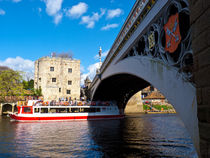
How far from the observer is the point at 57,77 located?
5234cm

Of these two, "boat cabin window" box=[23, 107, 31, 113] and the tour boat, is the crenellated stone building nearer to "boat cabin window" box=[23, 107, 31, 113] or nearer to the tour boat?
the tour boat

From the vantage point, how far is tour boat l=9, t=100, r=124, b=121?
104 ft

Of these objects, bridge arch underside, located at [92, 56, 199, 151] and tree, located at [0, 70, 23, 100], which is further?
tree, located at [0, 70, 23, 100]

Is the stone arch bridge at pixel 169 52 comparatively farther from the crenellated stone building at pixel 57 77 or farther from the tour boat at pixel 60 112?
the crenellated stone building at pixel 57 77

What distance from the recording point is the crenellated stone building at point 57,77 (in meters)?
51.1

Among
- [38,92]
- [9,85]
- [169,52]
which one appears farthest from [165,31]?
[9,85]

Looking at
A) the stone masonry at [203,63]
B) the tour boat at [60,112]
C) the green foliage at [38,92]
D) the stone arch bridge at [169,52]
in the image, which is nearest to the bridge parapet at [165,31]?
the stone arch bridge at [169,52]

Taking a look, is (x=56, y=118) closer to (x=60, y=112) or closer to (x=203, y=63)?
(x=60, y=112)

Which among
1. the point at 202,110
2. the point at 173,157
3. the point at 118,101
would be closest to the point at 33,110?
the point at 118,101

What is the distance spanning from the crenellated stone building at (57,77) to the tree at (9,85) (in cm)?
621

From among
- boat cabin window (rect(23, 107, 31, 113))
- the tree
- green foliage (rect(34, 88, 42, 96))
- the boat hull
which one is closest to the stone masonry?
the boat hull

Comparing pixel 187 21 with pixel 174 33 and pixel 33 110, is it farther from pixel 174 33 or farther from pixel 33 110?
pixel 33 110

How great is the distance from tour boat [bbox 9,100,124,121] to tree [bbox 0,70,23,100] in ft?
39.4

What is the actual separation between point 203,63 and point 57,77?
52300 millimetres
